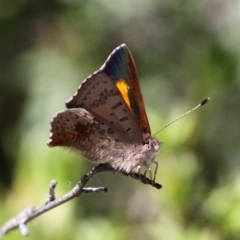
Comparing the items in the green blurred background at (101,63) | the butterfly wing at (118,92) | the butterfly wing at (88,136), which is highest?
the green blurred background at (101,63)

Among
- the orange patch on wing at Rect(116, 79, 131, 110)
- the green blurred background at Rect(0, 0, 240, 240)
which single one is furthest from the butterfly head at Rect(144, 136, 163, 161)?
the green blurred background at Rect(0, 0, 240, 240)

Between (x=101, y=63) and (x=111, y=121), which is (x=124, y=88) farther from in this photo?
(x=101, y=63)

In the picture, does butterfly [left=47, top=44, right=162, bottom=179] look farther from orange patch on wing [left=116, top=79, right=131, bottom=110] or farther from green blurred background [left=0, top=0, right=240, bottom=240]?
green blurred background [left=0, top=0, right=240, bottom=240]

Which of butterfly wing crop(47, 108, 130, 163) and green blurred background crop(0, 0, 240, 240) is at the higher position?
green blurred background crop(0, 0, 240, 240)

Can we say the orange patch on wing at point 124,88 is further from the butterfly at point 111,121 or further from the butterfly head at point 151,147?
the butterfly head at point 151,147

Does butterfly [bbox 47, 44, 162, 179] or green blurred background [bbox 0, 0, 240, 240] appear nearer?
butterfly [bbox 47, 44, 162, 179]

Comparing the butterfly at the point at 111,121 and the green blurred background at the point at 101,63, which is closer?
the butterfly at the point at 111,121

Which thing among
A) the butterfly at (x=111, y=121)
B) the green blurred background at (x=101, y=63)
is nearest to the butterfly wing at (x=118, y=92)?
the butterfly at (x=111, y=121)

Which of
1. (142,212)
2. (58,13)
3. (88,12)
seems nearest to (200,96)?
(142,212)
